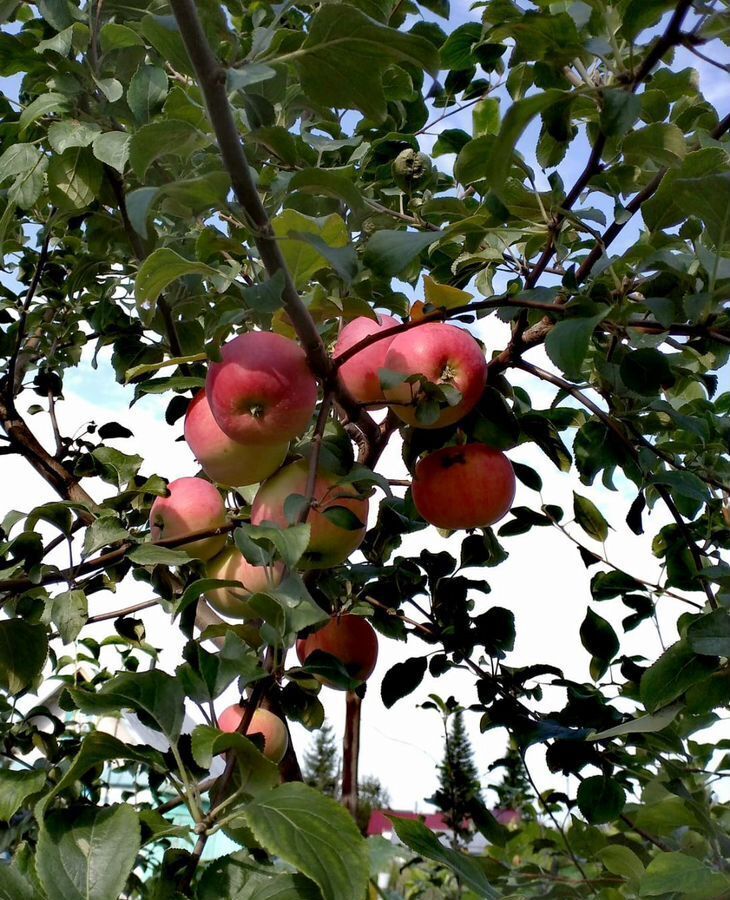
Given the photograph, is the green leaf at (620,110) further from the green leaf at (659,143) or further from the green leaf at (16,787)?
the green leaf at (16,787)

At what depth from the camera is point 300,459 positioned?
1026 millimetres

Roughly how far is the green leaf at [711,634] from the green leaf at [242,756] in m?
0.43

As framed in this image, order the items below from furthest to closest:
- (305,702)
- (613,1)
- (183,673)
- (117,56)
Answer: (117,56) < (305,702) < (613,1) < (183,673)

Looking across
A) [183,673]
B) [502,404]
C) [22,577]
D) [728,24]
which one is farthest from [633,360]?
[22,577]

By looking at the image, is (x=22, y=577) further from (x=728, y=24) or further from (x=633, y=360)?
(x=728, y=24)

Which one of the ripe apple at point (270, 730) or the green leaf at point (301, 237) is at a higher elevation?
the green leaf at point (301, 237)

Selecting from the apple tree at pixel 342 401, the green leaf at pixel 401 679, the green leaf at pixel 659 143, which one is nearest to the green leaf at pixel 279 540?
the apple tree at pixel 342 401

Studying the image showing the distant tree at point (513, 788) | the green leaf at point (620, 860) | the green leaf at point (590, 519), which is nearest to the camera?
the green leaf at point (620, 860)

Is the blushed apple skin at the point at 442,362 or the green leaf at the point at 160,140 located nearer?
the green leaf at the point at 160,140

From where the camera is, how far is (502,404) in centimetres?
104

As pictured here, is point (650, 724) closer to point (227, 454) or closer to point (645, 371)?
point (645, 371)

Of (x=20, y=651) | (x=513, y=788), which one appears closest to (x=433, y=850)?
(x=20, y=651)

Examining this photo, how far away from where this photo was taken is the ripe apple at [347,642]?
1.23 m

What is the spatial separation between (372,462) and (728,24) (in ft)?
2.20
